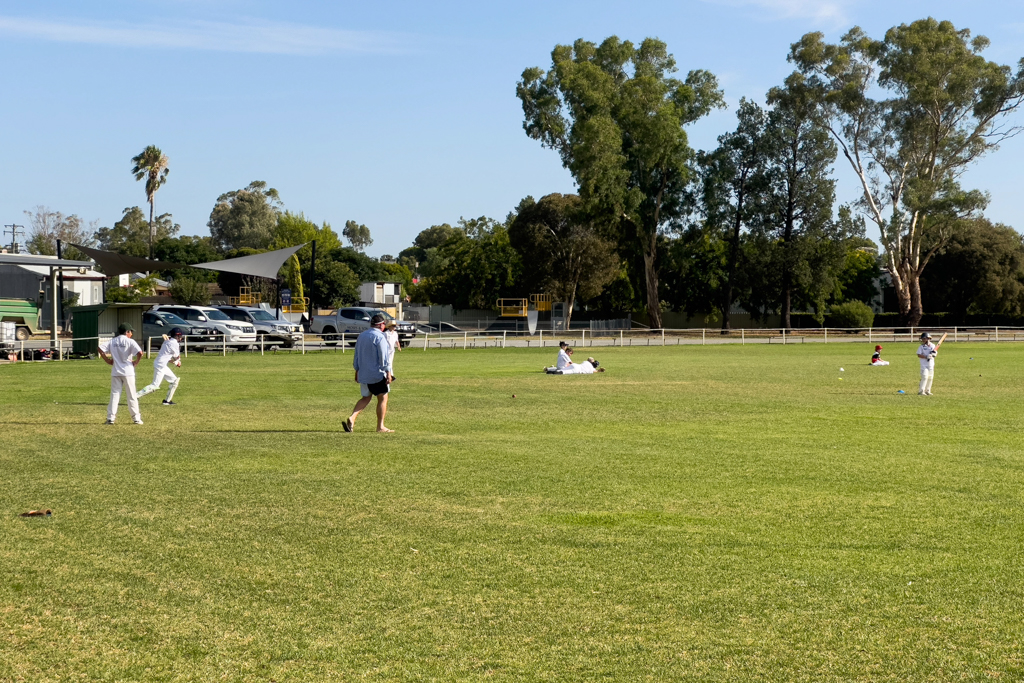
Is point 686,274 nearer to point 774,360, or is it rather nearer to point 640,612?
point 774,360

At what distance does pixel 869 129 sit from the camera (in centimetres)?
6856

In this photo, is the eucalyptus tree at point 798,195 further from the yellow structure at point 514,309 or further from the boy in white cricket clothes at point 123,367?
the boy in white cricket clothes at point 123,367

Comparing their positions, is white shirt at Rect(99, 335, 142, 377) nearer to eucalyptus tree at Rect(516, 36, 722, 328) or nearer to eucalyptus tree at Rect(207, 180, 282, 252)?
eucalyptus tree at Rect(516, 36, 722, 328)

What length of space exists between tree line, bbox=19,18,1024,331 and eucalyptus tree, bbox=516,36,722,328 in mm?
122

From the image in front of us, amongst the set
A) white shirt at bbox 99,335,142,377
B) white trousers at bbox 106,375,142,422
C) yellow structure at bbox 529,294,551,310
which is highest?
yellow structure at bbox 529,294,551,310

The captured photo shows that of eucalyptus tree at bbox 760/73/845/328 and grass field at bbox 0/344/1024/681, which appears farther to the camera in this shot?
eucalyptus tree at bbox 760/73/845/328

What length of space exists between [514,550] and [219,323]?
3861cm

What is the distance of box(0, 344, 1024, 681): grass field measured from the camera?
5480mm

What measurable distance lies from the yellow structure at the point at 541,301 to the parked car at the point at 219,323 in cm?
3727

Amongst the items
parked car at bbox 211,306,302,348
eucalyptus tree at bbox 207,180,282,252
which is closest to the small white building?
parked car at bbox 211,306,302,348

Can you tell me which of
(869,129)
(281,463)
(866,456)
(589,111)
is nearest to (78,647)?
(281,463)

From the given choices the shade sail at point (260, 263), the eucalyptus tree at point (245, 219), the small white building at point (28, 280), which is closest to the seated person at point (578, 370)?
the shade sail at point (260, 263)

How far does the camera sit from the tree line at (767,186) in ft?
216

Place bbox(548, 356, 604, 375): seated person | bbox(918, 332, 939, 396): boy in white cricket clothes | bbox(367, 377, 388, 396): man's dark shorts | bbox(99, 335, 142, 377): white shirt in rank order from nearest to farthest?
bbox(367, 377, 388, 396): man's dark shorts, bbox(99, 335, 142, 377): white shirt, bbox(918, 332, 939, 396): boy in white cricket clothes, bbox(548, 356, 604, 375): seated person
